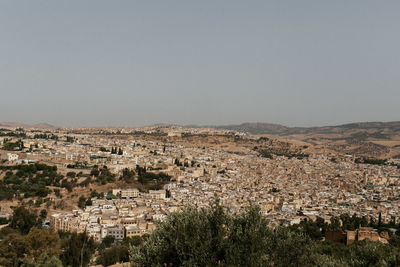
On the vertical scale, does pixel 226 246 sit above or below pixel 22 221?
above

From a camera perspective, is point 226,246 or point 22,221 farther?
point 22,221

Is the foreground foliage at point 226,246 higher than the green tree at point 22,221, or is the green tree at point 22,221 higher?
the foreground foliage at point 226,246

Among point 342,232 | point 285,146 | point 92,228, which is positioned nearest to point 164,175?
point 92,228

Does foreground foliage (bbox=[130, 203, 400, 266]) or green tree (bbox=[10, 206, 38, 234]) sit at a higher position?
foreground foliage (bbox=[130, 203, 400, 266])

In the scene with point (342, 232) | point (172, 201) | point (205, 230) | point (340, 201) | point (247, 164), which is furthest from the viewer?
point (247, 164)

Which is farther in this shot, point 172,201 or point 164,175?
point 164,175

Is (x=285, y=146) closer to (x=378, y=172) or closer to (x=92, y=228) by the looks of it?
(x=378, y=172)

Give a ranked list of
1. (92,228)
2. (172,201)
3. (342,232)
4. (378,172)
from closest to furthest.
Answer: (342,232) < (92,228) < (172,201) < (378,172)

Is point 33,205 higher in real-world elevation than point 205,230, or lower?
lower

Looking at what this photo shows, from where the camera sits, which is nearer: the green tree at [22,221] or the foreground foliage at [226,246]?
the foreground foliage at [226,246]

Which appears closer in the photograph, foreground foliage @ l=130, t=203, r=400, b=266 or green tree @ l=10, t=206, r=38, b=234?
foreground foliage @ l=130, t=203, r=400, b=266

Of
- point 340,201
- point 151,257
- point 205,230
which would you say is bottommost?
point 340,201
